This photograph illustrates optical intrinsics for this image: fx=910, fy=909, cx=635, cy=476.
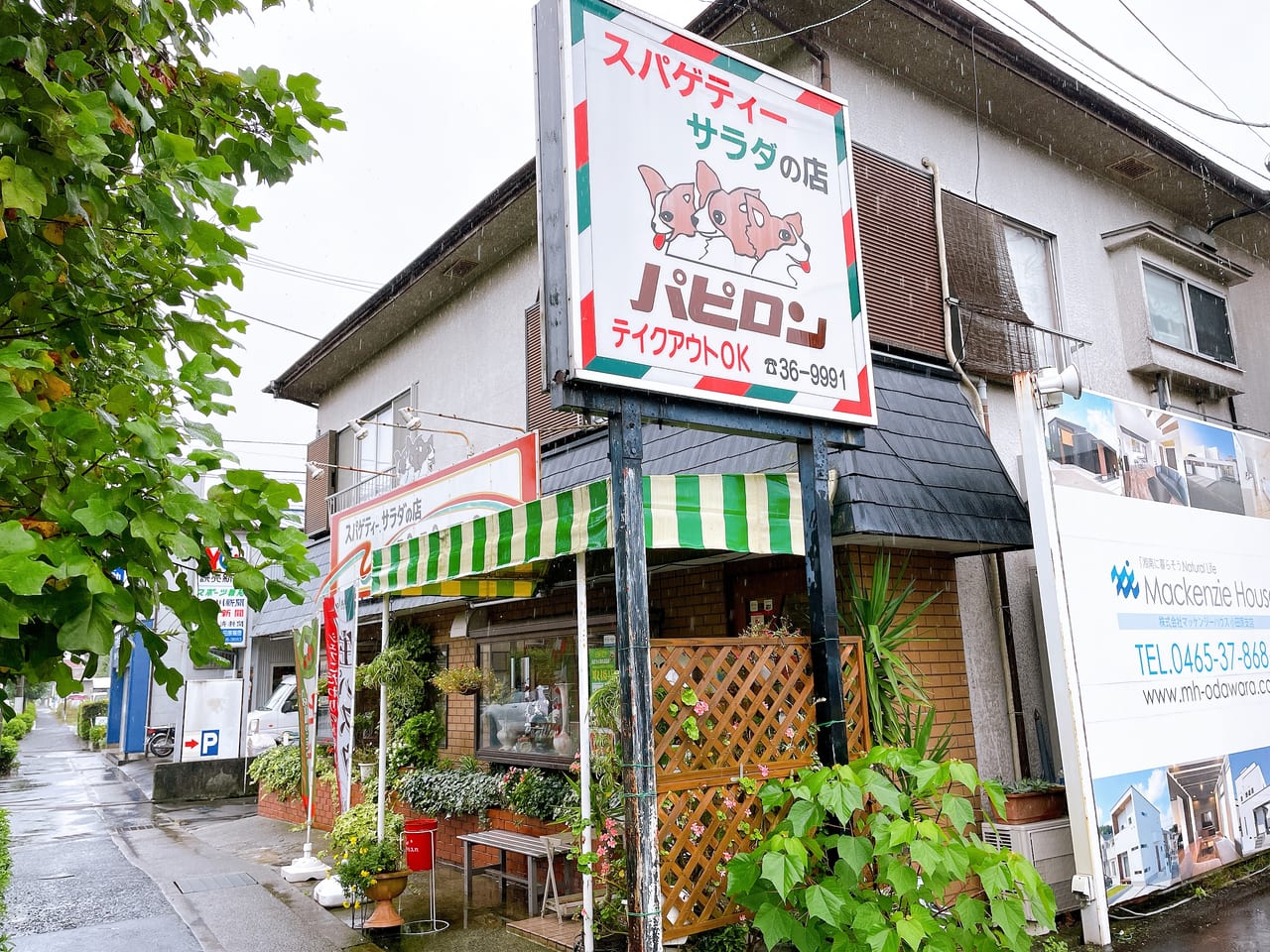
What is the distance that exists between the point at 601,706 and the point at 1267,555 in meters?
6.97

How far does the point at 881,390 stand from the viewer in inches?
289

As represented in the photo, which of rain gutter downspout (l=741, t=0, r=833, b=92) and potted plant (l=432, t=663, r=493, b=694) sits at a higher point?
rain gutter downspout (l=741, t=0, r=833, b=92)

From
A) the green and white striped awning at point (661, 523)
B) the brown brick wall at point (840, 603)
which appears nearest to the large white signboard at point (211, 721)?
the brown brick wall at point (840, 603)

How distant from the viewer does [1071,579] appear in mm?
6766

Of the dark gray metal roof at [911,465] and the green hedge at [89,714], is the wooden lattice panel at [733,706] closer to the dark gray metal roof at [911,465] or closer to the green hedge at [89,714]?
A: the dark gray metal roof at [911,465]

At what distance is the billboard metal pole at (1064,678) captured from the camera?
6.28 meters

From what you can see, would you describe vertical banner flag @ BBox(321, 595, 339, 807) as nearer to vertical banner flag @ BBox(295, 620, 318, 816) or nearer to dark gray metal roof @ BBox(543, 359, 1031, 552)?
vertical banner flag @ BBox(295, 620, 318, 816)

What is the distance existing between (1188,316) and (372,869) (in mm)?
11457

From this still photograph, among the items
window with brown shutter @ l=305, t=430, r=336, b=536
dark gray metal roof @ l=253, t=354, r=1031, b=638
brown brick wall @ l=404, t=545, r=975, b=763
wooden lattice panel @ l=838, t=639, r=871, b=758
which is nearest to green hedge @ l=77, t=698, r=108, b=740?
window with brown shutter @ l=305, t=430, r=336, b=536

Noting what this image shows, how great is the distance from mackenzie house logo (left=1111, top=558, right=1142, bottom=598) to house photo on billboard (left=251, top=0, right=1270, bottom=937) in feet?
0.15

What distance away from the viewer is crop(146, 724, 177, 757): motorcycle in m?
27.4

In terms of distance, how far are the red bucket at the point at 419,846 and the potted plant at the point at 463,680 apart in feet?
8.81

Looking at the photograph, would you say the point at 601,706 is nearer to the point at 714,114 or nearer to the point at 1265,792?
the point at 714,114

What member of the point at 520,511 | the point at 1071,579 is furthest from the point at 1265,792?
the point at 520,511
